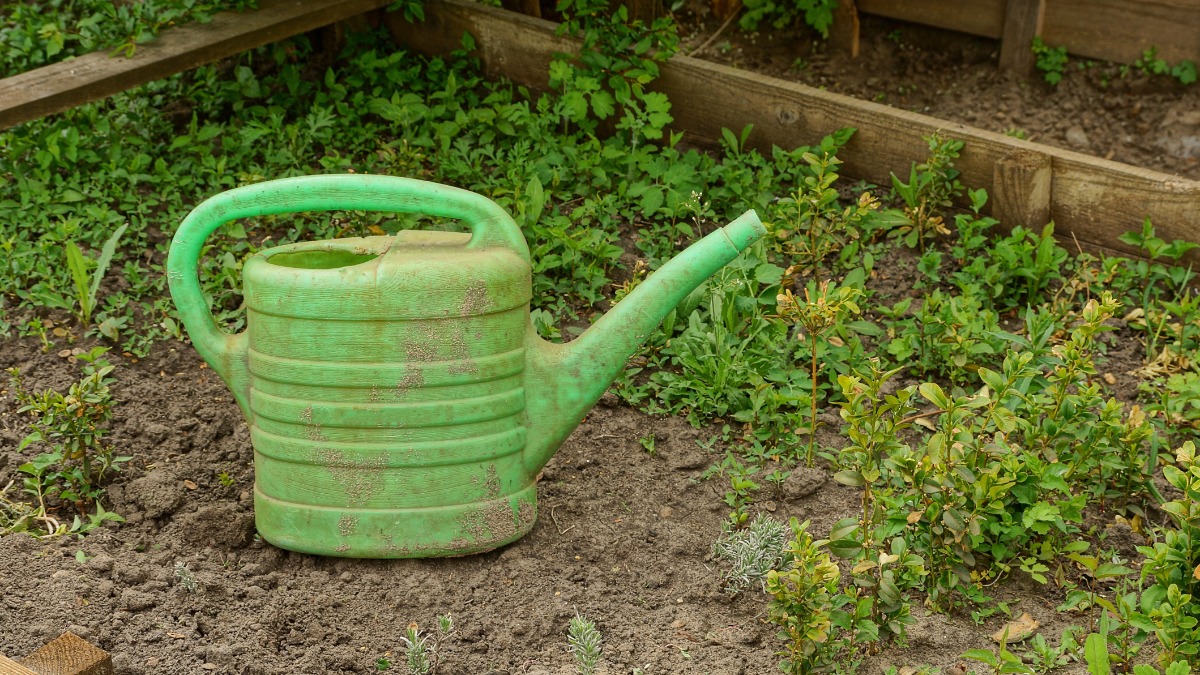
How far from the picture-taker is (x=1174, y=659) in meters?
2.20

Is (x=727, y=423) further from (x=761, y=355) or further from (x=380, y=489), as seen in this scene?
(x=380, y=489)

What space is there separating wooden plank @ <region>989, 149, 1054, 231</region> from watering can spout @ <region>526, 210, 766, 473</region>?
1.37m

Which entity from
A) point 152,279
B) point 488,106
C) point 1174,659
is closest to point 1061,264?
point 1174,659

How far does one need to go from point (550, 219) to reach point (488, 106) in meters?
0.88

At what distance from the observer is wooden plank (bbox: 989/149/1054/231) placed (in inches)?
141

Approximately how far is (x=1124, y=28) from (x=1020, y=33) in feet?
1.14

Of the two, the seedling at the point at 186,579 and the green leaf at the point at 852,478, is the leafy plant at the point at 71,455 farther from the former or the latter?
the green leaf at the point at 852,478

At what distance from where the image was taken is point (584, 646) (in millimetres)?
2258

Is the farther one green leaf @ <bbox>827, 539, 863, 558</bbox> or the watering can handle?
Answer: the watering can handle

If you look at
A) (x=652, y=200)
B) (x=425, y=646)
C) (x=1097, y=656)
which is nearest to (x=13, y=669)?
(x=425, y=646)

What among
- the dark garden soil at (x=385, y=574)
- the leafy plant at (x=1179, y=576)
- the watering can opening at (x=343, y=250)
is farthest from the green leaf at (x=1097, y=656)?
the watering can opening at (x=343, y=250)

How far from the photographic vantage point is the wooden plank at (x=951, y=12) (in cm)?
458

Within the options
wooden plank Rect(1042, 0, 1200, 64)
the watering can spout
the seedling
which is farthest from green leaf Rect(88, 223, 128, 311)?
wooden plank Rect(1042, 0, 1200, 64)

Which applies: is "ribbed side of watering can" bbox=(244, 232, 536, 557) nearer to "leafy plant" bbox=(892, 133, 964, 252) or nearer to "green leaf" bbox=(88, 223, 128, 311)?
"green leaf" bbox=(88, 223, 128, 311)
